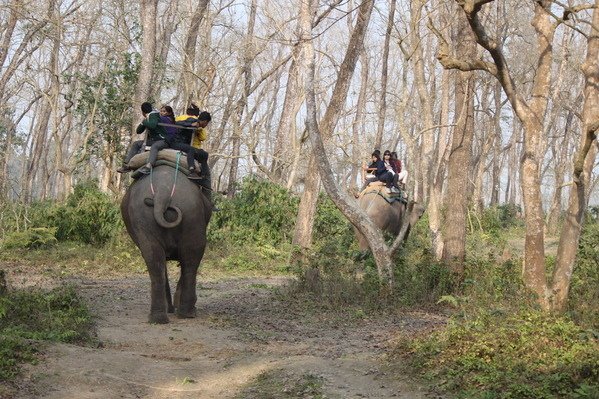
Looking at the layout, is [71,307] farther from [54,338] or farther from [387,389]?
[387,389]

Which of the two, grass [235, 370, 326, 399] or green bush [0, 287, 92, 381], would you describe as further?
green bush [0, 287, 92, 381]

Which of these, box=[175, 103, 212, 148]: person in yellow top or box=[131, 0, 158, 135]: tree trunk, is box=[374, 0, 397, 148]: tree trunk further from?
box=[175, 103, 212, 148]: person in yellow top

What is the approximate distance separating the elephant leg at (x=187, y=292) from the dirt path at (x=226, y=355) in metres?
0.23

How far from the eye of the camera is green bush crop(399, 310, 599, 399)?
21.9ft

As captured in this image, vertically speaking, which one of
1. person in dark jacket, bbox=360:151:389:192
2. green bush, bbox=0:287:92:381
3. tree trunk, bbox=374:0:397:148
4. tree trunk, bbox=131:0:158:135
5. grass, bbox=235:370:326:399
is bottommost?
grass, bbox=235:370:326:399

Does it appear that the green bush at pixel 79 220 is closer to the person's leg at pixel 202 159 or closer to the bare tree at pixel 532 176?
the person's leg at pixel 202 159

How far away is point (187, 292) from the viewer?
11.2 meters

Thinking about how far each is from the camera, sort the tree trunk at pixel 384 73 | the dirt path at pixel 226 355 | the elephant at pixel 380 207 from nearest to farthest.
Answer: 1. the dirt path at pixel 226 355
2. the elephant at pixel 380 207
3. the tree trunk at pixel 384 73

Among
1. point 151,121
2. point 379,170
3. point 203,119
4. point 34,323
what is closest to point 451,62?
point 203,119

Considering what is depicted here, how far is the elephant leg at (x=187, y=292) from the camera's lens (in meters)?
11.1

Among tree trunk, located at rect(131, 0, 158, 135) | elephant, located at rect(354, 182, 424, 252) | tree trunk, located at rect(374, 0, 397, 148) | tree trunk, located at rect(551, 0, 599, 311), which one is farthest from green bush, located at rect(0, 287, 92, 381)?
tree trunk, located at rect(374, 0, 397, 148)

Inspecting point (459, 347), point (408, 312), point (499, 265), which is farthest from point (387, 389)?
point (499, 265)

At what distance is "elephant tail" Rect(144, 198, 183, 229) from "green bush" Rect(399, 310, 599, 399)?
3.59 m

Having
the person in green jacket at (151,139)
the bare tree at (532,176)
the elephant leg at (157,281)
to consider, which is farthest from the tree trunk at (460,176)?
the person in green jacket at (151,139)
